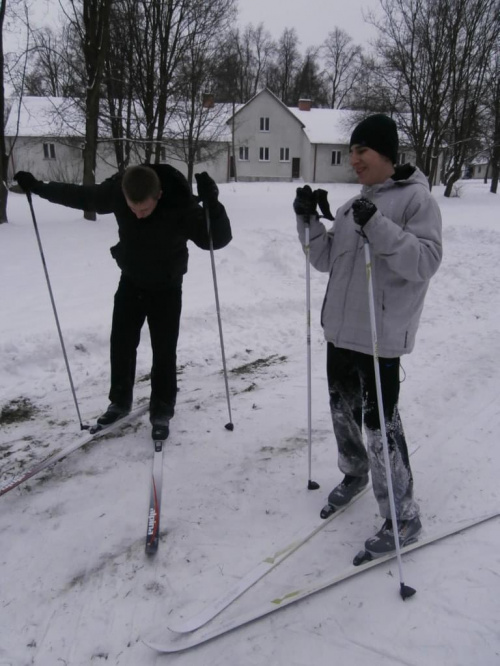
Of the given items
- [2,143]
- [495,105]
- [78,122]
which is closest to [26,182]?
[2,143]

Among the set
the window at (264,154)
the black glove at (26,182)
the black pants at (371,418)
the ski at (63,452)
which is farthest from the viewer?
the window at (264,154)

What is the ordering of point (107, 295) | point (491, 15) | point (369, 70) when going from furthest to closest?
point (369, 70) → point (491, 15) → point (107, 295)

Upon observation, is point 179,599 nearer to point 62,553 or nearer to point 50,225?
point 62,553

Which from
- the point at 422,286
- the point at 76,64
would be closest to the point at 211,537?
the point at 422,286

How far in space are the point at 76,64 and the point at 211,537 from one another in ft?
53.6

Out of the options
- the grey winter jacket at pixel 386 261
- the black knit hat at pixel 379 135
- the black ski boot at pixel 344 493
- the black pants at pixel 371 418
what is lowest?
the black ski boot at pixel 344 493

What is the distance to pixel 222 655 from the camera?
2119 mm

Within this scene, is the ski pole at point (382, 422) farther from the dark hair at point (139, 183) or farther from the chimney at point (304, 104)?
the chimney at point (304, 104)

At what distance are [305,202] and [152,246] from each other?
55.9 inches

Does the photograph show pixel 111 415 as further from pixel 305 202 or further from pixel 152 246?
pixel 305 202

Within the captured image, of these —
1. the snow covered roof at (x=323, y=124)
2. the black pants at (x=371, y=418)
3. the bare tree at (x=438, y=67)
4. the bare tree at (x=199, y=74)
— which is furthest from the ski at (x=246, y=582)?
the snow covered roof at (x=323, y=124)

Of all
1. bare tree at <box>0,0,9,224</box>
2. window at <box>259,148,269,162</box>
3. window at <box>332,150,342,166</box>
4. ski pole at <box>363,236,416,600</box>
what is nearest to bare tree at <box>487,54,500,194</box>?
window at <box>332,150,342,166</box>

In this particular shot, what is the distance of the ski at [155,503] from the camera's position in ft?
8.87

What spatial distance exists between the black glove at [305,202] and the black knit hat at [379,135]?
44 cm
